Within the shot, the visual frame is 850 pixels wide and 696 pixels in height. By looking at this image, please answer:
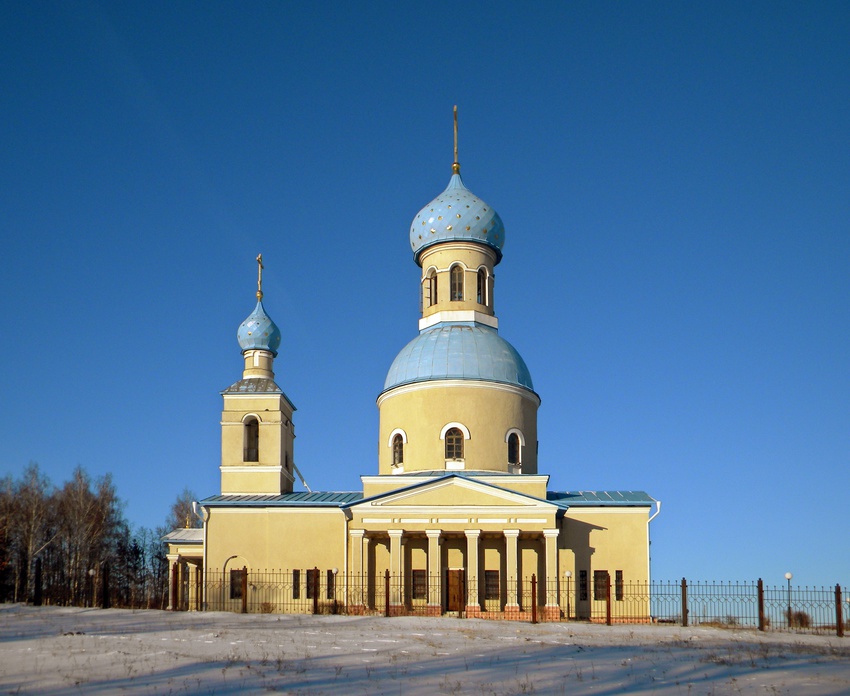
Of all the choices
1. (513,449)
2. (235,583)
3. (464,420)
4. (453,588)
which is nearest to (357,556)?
(453,588)

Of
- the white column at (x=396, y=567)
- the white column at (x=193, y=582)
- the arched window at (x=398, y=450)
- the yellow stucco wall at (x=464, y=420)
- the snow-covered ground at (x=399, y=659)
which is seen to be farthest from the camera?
the white column at (x=193, y=582)

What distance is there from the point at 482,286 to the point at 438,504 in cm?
912

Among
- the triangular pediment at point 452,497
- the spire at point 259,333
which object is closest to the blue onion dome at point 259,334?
the spire at point 259,333

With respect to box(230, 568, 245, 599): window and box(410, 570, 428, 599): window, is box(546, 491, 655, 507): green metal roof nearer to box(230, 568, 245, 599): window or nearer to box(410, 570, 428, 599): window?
box(410, 570, 428, 599): window

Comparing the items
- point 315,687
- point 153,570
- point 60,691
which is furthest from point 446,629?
point 153,570

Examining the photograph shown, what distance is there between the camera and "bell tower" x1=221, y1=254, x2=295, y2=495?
115 feet

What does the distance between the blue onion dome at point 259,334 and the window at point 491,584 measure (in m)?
11.8

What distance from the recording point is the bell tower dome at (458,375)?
33094 millimetres

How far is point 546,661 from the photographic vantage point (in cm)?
1605

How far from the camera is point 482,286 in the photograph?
3644 cm

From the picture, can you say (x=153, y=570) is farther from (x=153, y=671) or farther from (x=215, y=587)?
(x=153, y=671)

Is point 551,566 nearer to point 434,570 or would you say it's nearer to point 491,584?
point 491,584

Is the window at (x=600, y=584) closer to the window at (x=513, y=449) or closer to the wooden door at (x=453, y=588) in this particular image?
the wooden door at (x=453, y=588)

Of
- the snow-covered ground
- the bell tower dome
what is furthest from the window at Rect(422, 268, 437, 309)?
the snow-covered ground
